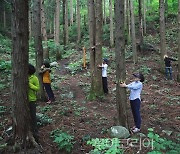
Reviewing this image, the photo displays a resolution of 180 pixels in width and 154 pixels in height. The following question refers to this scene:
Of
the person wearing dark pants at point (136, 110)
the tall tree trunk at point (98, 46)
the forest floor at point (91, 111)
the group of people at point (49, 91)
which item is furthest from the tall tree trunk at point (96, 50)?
the person wearing dark pants at point (136, 110)

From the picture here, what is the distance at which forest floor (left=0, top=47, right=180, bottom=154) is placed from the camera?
23.7 feet

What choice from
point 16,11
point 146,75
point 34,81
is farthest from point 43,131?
point 146,75

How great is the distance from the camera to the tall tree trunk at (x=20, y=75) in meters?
5.73

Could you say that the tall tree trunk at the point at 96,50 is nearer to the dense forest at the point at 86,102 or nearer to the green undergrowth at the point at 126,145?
the dense forest at the point at 86,102

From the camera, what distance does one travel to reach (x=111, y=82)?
15570mm

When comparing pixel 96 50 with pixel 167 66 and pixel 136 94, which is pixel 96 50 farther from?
pixel 167 66

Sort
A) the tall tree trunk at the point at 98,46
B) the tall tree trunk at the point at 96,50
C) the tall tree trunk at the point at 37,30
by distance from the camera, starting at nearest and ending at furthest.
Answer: the tall tree trunk at the point at 37,30 → the tall tree trunk at the point at 98,46 → the tall tree trunk at the point at 96,50

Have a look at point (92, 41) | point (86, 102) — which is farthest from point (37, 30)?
point (86, 102)

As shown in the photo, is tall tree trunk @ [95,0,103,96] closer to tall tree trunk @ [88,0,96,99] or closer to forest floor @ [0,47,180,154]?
tall tree trunk @ [88,0,96,99]

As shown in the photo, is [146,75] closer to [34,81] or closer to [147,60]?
[147,60]

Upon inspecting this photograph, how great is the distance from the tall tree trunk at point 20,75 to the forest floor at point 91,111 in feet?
2.49

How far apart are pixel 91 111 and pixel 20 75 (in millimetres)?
4392

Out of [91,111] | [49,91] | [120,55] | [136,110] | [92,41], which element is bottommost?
[91,111]

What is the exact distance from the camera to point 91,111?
9688mm
